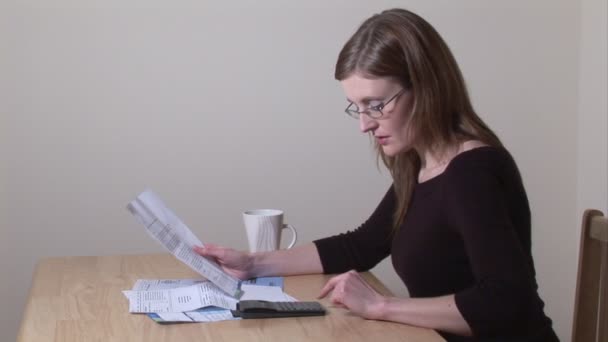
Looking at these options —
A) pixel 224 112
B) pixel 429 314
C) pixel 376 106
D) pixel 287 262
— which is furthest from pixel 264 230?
pixel 224 112

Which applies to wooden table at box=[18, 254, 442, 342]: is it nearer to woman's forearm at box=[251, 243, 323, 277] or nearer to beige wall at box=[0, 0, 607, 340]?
woman's forearm at box=[251, 243, 323, 277]

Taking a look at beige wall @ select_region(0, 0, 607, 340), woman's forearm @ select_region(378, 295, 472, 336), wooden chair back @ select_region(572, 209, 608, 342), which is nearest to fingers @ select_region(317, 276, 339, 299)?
woman's forearm @ select_region(378, 295, 472, 336)

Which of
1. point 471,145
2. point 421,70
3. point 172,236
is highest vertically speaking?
point 421,70

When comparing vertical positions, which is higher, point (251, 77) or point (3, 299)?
point (251, 77)

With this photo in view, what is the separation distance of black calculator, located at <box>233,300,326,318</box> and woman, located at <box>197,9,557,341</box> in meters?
0.05

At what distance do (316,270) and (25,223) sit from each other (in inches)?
36.7

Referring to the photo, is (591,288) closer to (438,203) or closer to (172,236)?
(438,203)

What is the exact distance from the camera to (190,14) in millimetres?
2047

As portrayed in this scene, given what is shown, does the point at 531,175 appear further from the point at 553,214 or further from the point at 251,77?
the point at 251,77

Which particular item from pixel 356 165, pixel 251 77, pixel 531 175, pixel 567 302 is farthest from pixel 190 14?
pixel 567 302

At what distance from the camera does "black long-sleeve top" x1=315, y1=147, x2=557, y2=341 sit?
1.09 meters

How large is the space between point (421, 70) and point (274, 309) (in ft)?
1.53

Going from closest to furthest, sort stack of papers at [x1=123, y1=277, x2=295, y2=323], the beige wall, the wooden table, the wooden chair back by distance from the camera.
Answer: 1. the wooden table
2. stack of papers at [x1=123, y1=277, x2=295, y2=323]
3. the wooden chair back
4. the beige wall

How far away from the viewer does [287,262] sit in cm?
148
